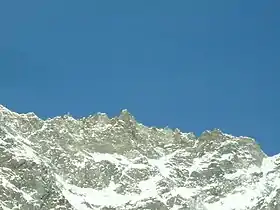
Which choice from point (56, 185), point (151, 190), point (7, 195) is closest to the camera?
point (7, 195)

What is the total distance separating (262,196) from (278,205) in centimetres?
704

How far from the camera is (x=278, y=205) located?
628 feet

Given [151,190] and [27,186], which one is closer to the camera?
[27,186]

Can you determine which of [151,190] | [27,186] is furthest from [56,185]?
[151,190]

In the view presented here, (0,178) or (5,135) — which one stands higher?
(5,135)

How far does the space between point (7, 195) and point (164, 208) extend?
3201 cm

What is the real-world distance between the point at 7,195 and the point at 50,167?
22.6m

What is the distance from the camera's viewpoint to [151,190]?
19562cm

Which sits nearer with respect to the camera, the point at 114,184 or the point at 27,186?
the point at 27,186

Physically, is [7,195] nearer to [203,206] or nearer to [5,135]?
[5,135]

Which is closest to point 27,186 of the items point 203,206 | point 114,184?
point 114,184

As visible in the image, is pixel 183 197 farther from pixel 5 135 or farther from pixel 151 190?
pixel 5 135

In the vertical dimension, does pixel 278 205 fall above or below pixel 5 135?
below

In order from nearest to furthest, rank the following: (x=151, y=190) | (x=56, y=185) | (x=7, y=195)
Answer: (x=7, y=195)
(x=56, y=185)
(x=151, y=190)
